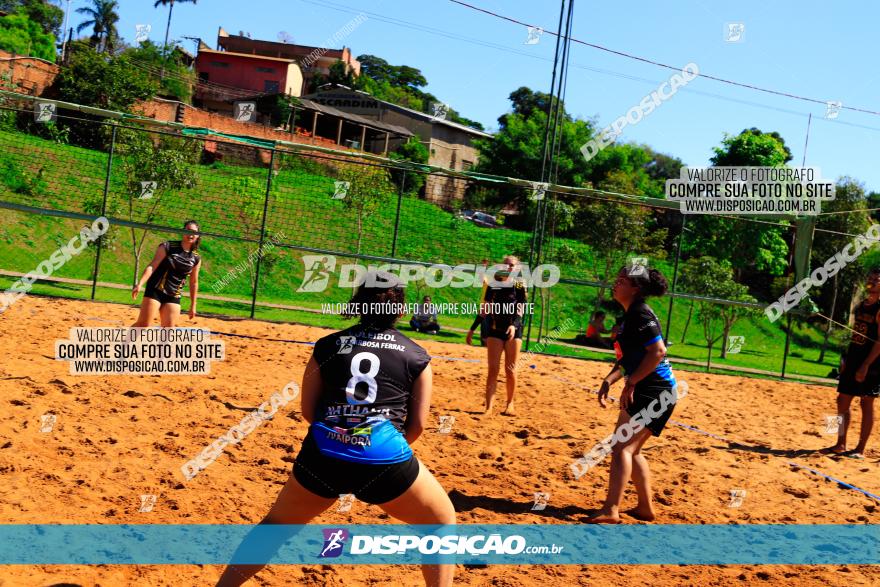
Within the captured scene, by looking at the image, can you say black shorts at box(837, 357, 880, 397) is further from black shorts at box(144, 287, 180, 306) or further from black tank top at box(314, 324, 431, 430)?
black shorts at box(144, 287, 180, 306)

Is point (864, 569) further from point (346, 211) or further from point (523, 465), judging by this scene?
point (346, 211)

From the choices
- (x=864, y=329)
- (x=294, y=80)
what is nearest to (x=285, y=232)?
(x=864, y=329)

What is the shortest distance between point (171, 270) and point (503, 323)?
436 centimetres

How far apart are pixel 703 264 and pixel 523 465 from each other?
56.9ft

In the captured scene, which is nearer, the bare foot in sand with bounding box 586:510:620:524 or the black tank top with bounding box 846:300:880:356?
the bare foot in sand with bounding box 586:510:620:524

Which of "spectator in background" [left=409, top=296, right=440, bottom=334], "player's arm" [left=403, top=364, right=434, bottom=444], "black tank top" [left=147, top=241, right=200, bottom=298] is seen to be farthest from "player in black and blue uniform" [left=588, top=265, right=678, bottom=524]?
"spectator in background" [left=409, top=296, right=440, bottom=334]

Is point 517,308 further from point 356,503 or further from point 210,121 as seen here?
point 210,121

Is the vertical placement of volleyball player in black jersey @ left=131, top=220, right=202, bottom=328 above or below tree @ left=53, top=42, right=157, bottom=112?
below

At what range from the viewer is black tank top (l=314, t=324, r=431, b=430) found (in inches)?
144

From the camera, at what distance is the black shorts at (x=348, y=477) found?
3.59 metres

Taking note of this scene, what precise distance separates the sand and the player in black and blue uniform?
324mm

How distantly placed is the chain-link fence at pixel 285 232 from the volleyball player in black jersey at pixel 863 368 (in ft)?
24.2

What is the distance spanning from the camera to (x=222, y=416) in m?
7.63

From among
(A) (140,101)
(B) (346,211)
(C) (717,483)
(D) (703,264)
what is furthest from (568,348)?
(A) (140,101)
